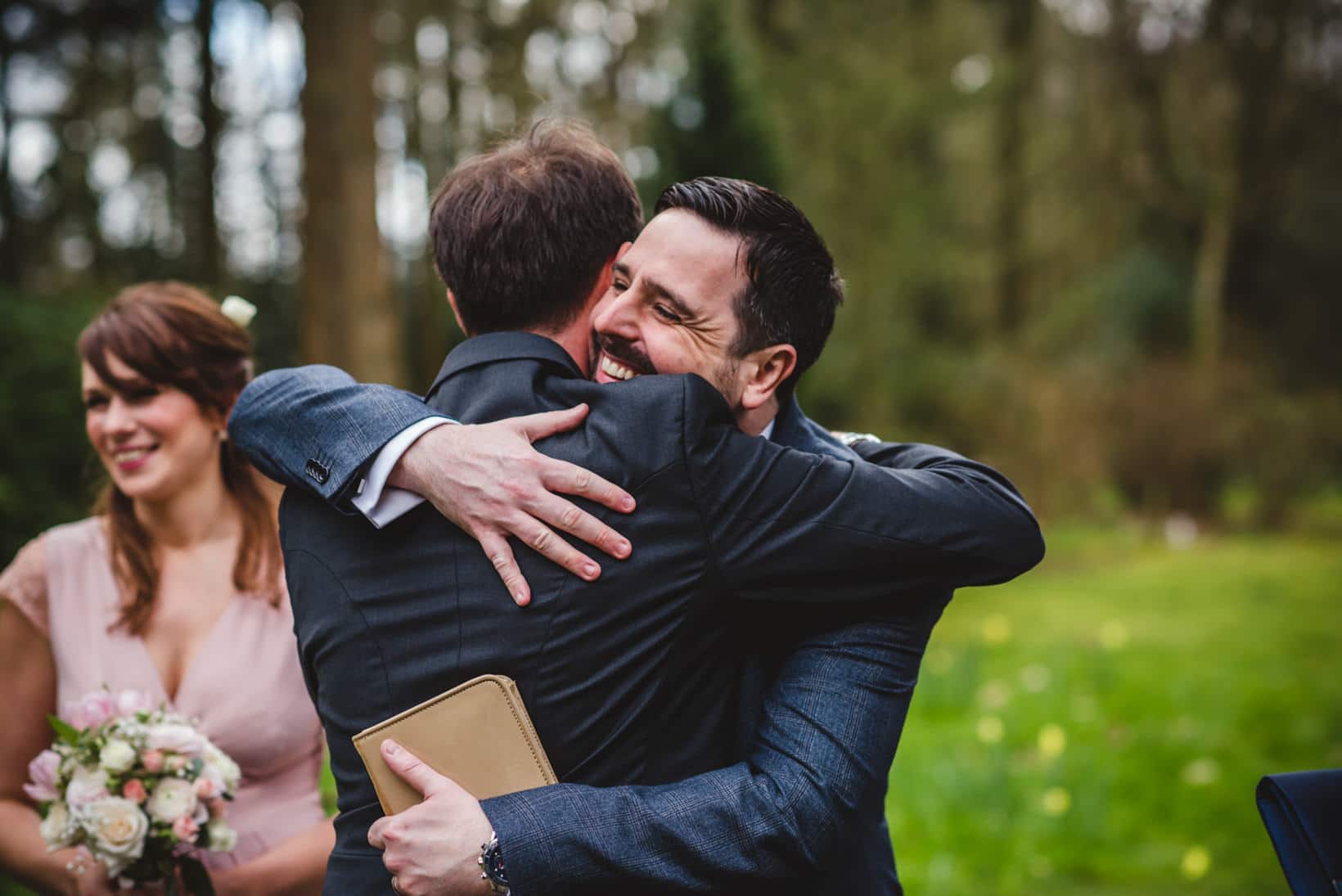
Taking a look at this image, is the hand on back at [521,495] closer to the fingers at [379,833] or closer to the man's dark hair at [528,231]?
the man's dark hair at [528,231]

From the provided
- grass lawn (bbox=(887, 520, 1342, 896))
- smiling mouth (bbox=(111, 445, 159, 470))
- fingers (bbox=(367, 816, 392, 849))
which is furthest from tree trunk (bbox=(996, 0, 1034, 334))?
fingers (bbox=(367, 816, 392, 849))

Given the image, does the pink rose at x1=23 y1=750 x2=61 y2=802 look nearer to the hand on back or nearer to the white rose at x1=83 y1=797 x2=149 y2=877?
the white rose at x1=83 y1=797 x2=149 y2=877

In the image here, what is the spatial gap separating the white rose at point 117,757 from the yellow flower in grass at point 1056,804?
4128 millimetres

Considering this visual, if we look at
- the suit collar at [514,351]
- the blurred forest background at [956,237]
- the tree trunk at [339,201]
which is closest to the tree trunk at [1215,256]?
the blurred forest background at [956,237]

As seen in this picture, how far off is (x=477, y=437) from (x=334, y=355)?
5192 mm

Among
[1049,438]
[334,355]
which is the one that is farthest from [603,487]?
[1049,438]

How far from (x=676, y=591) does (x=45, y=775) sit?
70.4 inches

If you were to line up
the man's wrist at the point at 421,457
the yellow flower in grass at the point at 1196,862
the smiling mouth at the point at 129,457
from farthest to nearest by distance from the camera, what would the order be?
1. the yellow flower in grass at the point at 1196,862
2. the smiling mouth at the point at 129,457
3. the man's wrist at the point at 421,457

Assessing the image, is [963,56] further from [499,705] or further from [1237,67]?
[499,705]

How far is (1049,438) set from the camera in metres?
13.0

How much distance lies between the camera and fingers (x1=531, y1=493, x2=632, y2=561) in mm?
1533

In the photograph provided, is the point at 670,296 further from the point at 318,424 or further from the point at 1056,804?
the point at 1056,804

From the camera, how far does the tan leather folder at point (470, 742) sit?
1.53 m

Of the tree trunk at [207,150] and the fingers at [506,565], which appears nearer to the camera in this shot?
the fingers at [506,565]
